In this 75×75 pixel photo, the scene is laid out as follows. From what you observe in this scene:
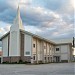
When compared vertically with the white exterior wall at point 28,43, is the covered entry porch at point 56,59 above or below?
below

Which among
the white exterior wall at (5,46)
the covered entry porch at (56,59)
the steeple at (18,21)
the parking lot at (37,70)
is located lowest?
the covered entry porch at (56,59)

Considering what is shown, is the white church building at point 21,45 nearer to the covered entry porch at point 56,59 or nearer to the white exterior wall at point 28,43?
the white exterior wall at point 28,43

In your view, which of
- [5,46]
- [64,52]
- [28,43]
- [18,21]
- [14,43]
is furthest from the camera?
[64,52]

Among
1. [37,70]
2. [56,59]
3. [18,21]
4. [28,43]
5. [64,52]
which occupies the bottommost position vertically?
[56,59]

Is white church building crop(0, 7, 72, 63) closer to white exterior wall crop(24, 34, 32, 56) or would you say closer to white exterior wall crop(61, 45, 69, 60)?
white exterior wall crop(24, 34, 32, 56)

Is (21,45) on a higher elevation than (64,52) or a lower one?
higher

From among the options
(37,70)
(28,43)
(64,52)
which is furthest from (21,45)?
(37,70)

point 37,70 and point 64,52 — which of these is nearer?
point 37,70

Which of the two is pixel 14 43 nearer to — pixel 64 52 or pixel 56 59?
pixel 64 52

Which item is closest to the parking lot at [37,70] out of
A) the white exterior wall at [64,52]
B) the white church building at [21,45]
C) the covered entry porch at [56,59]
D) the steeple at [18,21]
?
the white church building at [21,45]

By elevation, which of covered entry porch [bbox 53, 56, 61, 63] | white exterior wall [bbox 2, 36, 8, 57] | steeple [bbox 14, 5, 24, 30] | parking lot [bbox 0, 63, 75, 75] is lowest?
covered entry porch [bbox 53, 56, 61, 63]

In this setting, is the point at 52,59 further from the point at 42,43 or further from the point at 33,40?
the point at 33,40

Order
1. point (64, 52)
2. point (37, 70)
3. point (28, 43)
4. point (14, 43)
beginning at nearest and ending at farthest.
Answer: point (37, 70)
point (28, 43)
point (14, 43)
point (64, 52)

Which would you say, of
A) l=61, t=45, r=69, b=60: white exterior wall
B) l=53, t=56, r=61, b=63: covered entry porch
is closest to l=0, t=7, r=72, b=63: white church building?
l=61, t=45, r=69, b=60: white exterior wall
